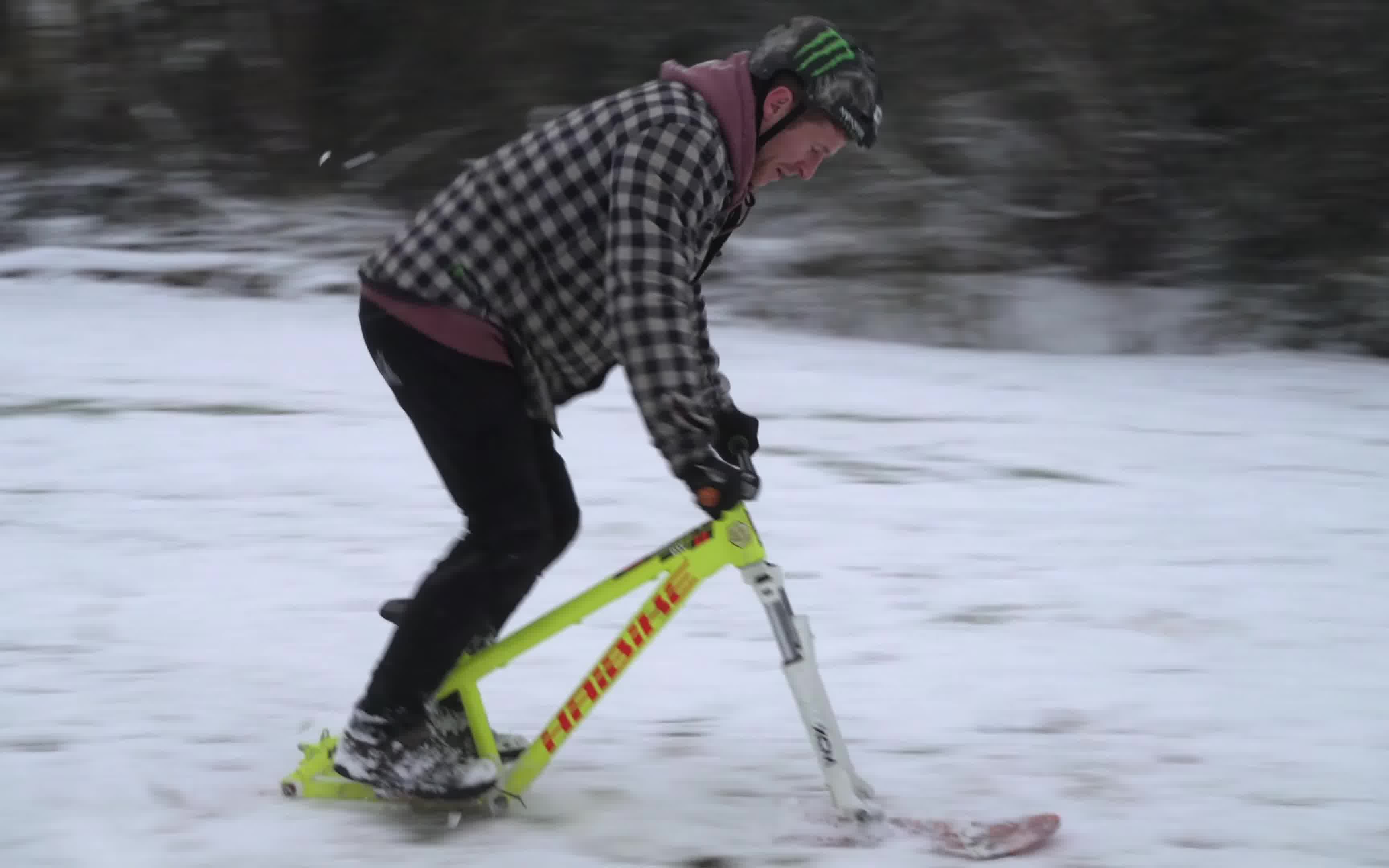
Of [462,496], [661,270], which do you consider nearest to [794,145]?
[661,270]

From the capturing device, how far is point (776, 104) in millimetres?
2701

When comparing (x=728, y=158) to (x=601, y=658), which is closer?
(x=728, y=158)

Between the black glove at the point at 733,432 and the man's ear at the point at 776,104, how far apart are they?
0.60m

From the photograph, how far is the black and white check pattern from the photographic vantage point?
8.52ft

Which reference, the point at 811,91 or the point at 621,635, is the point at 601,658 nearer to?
the point at 621,635

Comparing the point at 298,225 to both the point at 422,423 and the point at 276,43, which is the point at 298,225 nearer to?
the point at 276,43

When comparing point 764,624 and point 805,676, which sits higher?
point 805,676

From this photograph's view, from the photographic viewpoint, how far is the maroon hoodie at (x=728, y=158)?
106 inches

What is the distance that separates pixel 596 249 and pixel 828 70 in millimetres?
547

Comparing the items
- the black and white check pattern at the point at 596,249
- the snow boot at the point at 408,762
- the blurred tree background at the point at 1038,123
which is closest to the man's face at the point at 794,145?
the black and white check pattern at the point at 596,249

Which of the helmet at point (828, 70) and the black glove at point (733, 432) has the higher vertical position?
the helmet at point (828, 70)

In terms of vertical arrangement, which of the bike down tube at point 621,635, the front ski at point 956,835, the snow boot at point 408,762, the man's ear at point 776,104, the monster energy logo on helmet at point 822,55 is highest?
the monster energy logo on helmet at point 822,55

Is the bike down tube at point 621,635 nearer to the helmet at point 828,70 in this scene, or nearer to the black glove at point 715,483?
the black glove at point 715,483

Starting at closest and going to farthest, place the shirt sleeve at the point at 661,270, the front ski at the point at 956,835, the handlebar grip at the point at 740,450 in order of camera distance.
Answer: the shirt sleeve at the point at 661,270
the front ski at the point at 956,835
the handlebar grip at the point at 740,450
